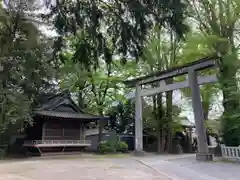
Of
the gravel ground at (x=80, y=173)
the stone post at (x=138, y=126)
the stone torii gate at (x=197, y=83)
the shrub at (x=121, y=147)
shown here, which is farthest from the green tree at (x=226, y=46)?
the shrub at (x=121, y=147)

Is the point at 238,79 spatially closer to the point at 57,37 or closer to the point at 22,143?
the point at 57,37

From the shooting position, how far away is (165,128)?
18.1m

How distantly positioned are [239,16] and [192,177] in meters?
8.22

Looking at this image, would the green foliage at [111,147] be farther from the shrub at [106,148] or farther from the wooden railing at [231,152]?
the wooden railing at [231,152]

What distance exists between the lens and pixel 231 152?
1020 centimetres

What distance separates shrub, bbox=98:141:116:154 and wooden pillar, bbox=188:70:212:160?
7.74 m

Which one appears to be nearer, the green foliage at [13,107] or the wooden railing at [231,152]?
the wooden railing at [231,152]

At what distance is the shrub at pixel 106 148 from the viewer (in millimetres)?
17031

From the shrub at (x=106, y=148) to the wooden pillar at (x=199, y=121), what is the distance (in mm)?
7744

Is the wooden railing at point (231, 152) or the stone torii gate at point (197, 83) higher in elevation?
the stone torii gate at point (197, 83)

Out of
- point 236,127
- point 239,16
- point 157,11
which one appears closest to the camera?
point 157,11

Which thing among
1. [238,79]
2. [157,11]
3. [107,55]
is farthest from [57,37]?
[238,79]

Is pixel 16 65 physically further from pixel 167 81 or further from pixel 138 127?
pixel 167 81

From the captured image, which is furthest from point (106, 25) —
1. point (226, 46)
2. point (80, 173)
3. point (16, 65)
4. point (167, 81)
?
point (167, 81)
